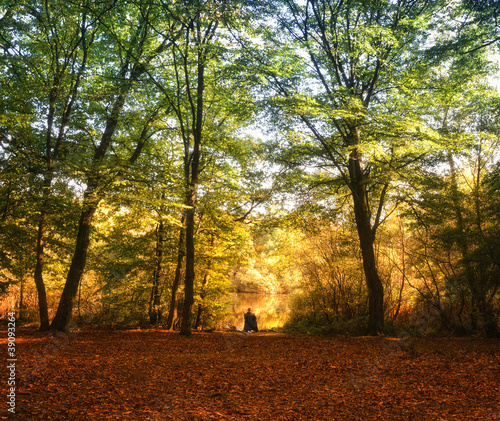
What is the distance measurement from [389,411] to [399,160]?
8802 millimetres

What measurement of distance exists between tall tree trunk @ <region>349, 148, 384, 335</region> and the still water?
7716mm

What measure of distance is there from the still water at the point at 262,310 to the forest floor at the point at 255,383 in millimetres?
10479

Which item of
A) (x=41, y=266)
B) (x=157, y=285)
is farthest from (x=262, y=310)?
(x=41, y=266)

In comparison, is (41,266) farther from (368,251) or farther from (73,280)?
(368,251)

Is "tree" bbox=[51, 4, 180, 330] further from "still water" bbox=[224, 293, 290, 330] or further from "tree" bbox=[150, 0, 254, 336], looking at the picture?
"still water" bbox=[224, 293, 290, 330]

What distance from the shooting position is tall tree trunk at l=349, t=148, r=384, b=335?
10688mm

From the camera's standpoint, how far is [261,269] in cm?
3136

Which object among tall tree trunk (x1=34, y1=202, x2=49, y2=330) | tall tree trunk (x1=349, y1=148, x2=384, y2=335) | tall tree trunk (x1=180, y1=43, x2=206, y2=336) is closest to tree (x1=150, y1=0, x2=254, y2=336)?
tall tree trunk (x1=180, y1=43, x2=206, y2=336)

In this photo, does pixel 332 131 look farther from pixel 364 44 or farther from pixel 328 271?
pixel 328 271

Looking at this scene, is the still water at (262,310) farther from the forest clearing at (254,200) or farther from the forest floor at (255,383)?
the forest floor at (255,383)

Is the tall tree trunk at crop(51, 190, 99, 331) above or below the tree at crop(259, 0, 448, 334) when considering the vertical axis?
below

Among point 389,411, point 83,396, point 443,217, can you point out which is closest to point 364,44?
point 443,217

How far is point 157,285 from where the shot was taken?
13.9m

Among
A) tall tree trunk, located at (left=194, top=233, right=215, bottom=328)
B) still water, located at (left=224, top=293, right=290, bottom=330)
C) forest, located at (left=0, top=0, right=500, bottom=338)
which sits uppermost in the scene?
forest, located at (left=0, top=0, right=500, bottom=338)
